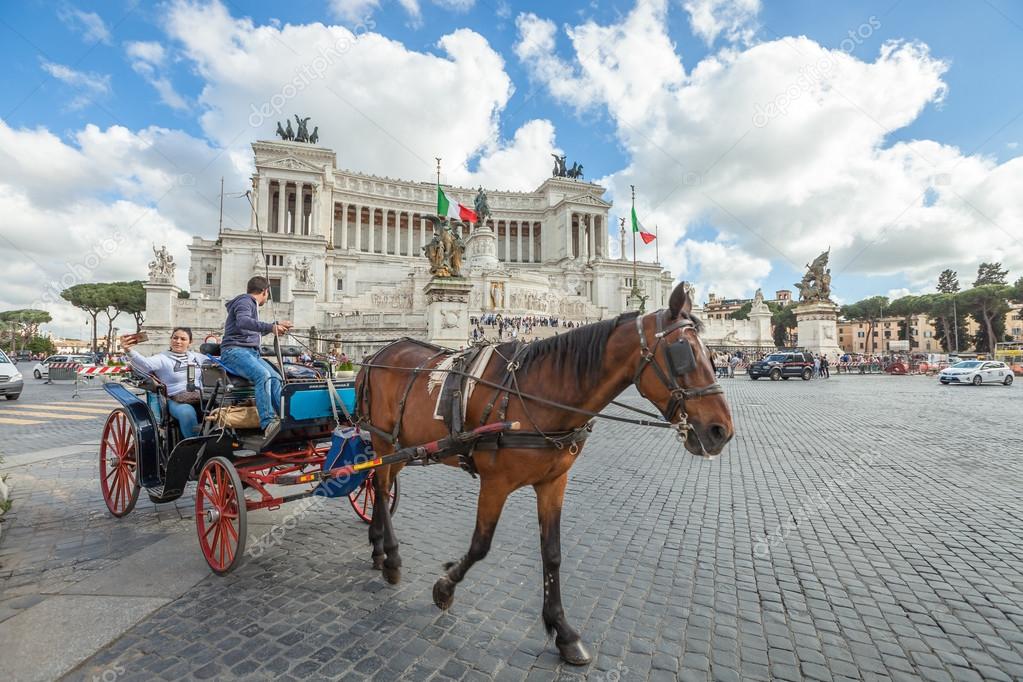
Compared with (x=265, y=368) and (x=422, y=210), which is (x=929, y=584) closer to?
(x=265, y=368)

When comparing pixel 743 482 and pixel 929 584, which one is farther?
pixel 743 482

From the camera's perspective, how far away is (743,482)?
6.10 m

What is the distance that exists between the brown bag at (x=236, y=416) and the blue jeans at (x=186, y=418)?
1.20 ft

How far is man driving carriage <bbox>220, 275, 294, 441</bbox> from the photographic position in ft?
12.7

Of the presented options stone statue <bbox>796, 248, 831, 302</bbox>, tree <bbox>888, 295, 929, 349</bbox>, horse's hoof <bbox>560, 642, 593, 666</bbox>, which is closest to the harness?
horse's hoof <bbox>560, 642, 593, 666</bbox>

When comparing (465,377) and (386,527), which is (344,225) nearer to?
(386,527)

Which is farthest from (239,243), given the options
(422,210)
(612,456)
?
(612,456)

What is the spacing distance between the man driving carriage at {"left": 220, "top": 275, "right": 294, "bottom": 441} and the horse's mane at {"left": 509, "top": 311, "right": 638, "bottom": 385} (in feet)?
7.14

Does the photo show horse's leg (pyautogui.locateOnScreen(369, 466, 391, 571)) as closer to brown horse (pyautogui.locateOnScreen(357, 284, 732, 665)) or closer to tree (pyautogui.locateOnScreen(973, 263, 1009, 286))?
brown horse (pyautogui.locateOnScreen(357, 284, 732, 665))

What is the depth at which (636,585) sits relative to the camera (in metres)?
3.39

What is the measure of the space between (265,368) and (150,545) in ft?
5.77

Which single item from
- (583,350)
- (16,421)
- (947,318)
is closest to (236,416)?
(583,350)

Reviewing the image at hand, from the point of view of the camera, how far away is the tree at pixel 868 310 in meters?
71.9

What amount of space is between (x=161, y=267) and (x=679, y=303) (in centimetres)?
4256
